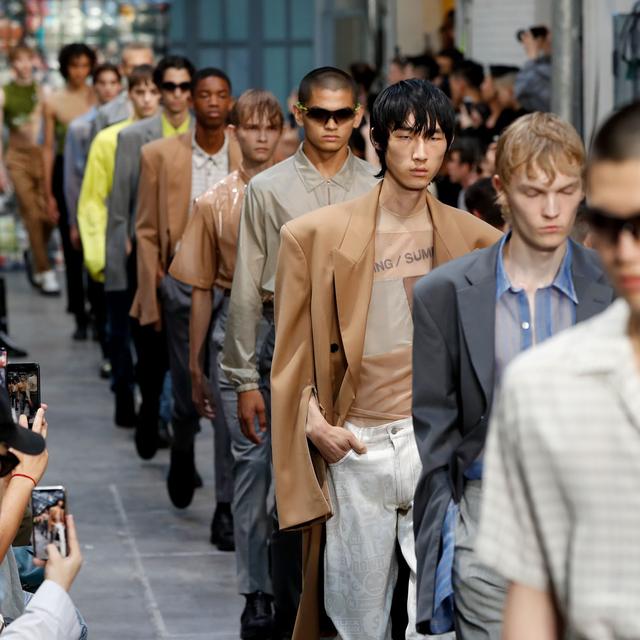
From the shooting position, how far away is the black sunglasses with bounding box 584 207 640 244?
247 cm

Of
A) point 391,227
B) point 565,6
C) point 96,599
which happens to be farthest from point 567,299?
point 565,6

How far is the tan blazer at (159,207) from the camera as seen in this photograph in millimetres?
8438

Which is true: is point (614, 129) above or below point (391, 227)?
above

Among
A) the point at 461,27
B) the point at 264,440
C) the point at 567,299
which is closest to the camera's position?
the point at 567,299

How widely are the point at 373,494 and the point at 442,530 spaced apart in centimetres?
98

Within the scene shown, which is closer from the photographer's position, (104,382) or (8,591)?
(8,591)

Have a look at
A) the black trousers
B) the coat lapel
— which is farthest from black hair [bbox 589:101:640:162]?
the black trousers

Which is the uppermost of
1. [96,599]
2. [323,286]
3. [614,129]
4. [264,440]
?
[614,129]

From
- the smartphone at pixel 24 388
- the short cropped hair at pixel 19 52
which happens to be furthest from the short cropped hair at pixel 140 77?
A: the smartphone at pixel 24 388

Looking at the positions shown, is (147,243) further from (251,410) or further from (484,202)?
(251,410)

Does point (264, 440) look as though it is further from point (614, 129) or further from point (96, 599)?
point (614, 129)

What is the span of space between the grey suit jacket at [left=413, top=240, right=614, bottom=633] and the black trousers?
10003 mm

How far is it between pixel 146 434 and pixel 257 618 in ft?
10.4

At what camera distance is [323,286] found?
525 centimetres
